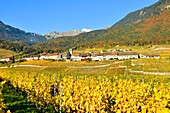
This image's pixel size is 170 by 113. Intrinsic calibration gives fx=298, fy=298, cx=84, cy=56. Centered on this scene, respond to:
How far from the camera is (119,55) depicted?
14262 cm

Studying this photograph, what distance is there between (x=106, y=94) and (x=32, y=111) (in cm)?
861

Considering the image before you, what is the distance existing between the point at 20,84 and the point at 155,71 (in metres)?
40.3

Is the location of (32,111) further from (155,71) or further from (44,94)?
(155,71)

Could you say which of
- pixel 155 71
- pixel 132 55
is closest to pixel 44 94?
pixel 155 71

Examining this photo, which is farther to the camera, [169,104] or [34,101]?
[34,101]

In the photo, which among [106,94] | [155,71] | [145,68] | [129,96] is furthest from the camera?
[145,68]

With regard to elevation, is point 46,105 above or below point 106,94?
below

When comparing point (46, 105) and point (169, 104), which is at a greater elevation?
point (169, 104)

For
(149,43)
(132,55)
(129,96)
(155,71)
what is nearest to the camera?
(129,96)

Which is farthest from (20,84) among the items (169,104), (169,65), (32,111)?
(169,65)

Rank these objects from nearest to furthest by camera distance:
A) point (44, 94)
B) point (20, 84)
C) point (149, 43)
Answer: point (44, 94) < point (20, 84) < point (149, 43)

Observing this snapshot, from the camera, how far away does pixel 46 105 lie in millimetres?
31641

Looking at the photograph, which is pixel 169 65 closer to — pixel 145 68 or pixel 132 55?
pixel 145 68

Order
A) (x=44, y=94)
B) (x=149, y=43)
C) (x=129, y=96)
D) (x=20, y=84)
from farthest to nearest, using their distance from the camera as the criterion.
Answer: (x=149, y=43) < (x=20, y=84) < (x=44, y=94) < (x=129, y=96)
